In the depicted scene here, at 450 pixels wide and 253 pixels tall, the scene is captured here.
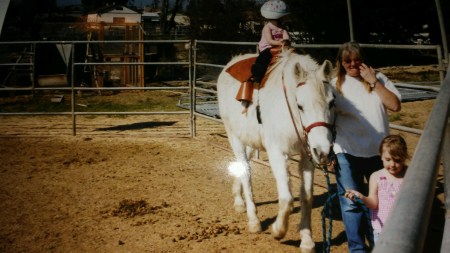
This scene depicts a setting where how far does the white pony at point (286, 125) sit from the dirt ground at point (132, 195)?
0.39 m

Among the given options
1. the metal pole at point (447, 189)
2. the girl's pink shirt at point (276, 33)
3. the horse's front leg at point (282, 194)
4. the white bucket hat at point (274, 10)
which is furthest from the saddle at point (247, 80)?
the metal pole at point (447, 189)

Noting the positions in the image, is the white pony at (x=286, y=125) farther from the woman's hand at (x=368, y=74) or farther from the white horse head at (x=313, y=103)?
the woman's hand at (x=368, y=74)

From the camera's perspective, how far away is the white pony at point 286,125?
2.70 meters

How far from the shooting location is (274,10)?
418cm

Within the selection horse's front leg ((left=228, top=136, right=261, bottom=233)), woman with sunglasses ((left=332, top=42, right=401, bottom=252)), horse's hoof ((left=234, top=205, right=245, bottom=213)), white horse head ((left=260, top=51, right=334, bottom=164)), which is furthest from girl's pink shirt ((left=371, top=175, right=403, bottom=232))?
horse's hoof ((left=234, top=205, right=245, bottom=213))

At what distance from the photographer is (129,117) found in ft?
33.4

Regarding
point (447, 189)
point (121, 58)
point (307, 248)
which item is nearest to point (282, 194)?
point (307, 248)

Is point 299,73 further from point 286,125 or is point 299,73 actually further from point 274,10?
point 274,10

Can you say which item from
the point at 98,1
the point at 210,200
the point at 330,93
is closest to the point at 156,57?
the point at 210,200

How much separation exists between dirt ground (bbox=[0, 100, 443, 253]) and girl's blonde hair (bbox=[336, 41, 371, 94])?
152 cm

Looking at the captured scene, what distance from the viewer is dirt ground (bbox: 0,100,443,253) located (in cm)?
369

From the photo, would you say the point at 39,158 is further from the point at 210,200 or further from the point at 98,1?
the point at 98,1

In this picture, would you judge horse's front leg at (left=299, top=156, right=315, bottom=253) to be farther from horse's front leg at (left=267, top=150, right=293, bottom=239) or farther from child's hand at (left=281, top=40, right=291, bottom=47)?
child's hand at (left=281, top=40, right=291, bottom=47)

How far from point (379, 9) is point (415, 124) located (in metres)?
12.9
